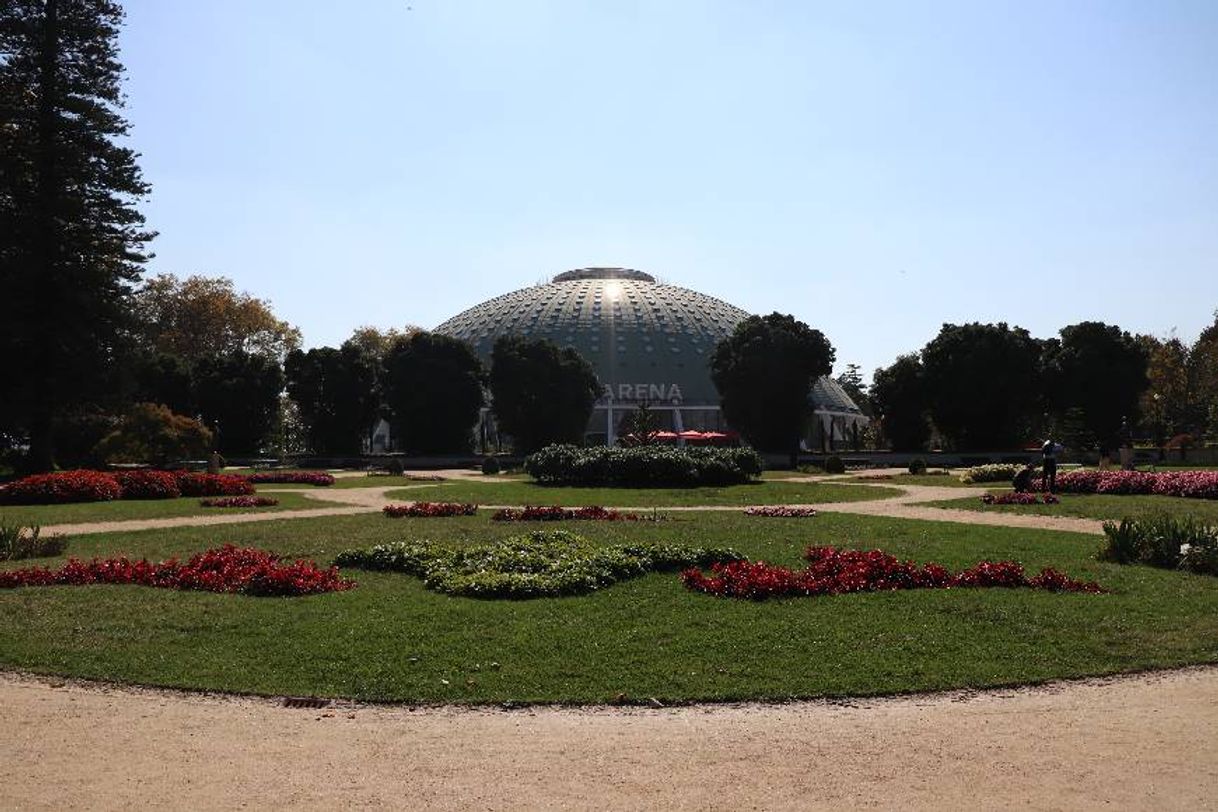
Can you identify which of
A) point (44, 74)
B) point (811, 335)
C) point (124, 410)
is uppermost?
point (44, 74)

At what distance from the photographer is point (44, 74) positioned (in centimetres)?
3869

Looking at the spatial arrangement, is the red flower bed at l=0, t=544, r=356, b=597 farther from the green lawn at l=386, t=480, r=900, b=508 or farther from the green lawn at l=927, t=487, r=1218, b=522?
the green lawn at l=927, t=487, r=1218, b=522

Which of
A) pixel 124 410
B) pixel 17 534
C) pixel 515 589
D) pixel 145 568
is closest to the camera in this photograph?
pixel 515 589

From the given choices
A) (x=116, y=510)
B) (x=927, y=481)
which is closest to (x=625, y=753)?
(x=116, y=510)

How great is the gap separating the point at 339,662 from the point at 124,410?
40.9m

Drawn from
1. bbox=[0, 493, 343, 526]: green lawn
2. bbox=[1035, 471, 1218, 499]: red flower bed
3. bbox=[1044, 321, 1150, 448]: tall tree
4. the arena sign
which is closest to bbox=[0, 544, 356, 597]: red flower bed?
bbox=[0, 493, 343, 526]: green lawn

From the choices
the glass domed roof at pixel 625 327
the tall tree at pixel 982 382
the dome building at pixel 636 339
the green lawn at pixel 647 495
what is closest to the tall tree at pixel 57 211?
the green lawn at pixel 647 495

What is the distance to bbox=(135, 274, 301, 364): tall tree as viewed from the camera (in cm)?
8438

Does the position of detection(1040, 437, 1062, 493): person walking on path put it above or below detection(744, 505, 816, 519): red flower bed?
above

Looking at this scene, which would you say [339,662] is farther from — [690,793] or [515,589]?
[690,793]

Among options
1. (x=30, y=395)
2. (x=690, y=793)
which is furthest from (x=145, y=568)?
(x=30, y=395)

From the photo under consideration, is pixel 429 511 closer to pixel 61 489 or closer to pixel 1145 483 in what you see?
pixel 61 489

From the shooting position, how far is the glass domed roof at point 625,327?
325 ft

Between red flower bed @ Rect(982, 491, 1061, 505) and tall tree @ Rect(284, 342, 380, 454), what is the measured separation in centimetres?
5102
